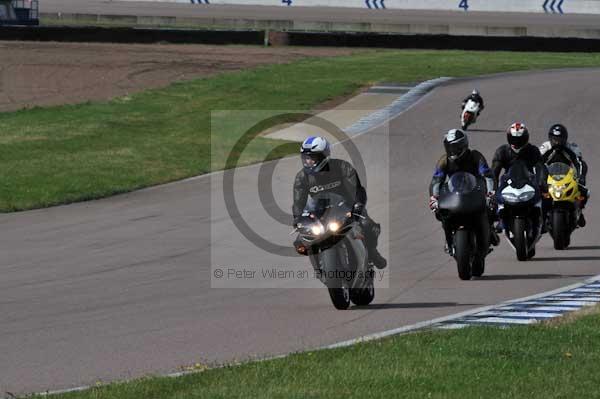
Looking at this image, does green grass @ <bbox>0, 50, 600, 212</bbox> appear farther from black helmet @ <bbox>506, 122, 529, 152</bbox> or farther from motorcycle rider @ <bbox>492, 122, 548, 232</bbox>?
black helmet @ <bbox>506, 122, 529, 152</bbox>

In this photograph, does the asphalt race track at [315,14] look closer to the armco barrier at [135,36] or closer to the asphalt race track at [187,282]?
the armco barrier at [135,36]

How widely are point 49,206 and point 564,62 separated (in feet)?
86.8

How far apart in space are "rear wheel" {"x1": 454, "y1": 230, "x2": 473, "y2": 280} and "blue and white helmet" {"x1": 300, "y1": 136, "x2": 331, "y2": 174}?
8.66 ft

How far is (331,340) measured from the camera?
35.6 feet

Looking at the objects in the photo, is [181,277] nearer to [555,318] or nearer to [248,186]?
[555,318]

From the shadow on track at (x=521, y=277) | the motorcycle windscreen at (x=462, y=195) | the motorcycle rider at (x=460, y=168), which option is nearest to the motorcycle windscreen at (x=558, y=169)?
the shadow on track at (x=521, y=277)

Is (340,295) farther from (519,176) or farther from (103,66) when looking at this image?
(103,66)

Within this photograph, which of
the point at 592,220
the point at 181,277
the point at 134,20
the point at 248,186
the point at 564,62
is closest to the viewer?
the point at 181,277

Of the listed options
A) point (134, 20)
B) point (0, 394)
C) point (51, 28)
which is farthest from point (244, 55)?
point (0, 394)

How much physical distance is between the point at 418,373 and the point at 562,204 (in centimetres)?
848

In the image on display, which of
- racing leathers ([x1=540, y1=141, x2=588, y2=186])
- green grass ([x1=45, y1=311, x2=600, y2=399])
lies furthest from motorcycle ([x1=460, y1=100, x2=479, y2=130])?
green grass ([x1=45, y1=311, x2=600, y2=399])

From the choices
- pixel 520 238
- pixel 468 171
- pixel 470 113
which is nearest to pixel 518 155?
pixel 520 238

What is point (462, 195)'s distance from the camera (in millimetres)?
14195

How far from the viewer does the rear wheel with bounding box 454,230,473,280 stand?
46.6ft
